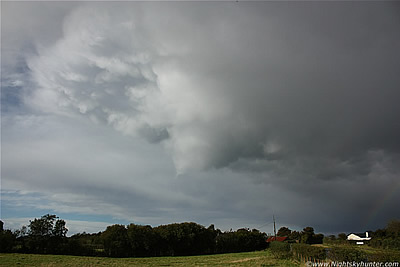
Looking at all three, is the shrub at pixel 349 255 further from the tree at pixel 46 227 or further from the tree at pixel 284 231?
the tree at pixel 284 231

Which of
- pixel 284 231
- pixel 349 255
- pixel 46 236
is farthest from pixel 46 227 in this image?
pixel 284 231

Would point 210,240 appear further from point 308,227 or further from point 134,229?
point 308,227

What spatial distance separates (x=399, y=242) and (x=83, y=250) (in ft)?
196

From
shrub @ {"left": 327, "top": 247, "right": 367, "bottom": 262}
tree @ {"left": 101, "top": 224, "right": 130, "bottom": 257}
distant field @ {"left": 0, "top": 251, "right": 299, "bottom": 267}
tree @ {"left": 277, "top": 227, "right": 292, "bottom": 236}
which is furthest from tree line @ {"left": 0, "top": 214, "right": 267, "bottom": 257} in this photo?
tree @ {"left": 277, "top": 227, "right": 292, "bottom": 236}

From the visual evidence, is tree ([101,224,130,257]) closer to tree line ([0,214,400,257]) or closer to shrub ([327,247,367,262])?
tree line ([0,214,400,257])

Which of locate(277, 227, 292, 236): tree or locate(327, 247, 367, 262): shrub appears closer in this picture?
locate(327, 247, 367, 262): shrub

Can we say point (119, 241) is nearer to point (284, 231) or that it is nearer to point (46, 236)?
point (46, 236)

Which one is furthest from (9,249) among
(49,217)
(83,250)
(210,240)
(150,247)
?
(210,240)

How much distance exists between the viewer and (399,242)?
1793 inches

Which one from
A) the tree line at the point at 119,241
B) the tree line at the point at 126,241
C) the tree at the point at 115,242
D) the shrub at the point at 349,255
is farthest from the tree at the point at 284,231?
the shrub at the point at 349,255

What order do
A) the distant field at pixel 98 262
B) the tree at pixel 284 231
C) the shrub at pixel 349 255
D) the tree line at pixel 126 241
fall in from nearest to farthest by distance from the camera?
1. the shrub at pixel 349 255
2. the distant field at pixel 98 262
3. the tree line at pixel 126 241
4. the tree at pixel 284 231

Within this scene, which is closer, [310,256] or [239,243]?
[310,256]

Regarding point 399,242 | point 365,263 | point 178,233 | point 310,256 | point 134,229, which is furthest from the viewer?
point 178,233

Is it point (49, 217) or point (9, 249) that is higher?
point (49, 217)
